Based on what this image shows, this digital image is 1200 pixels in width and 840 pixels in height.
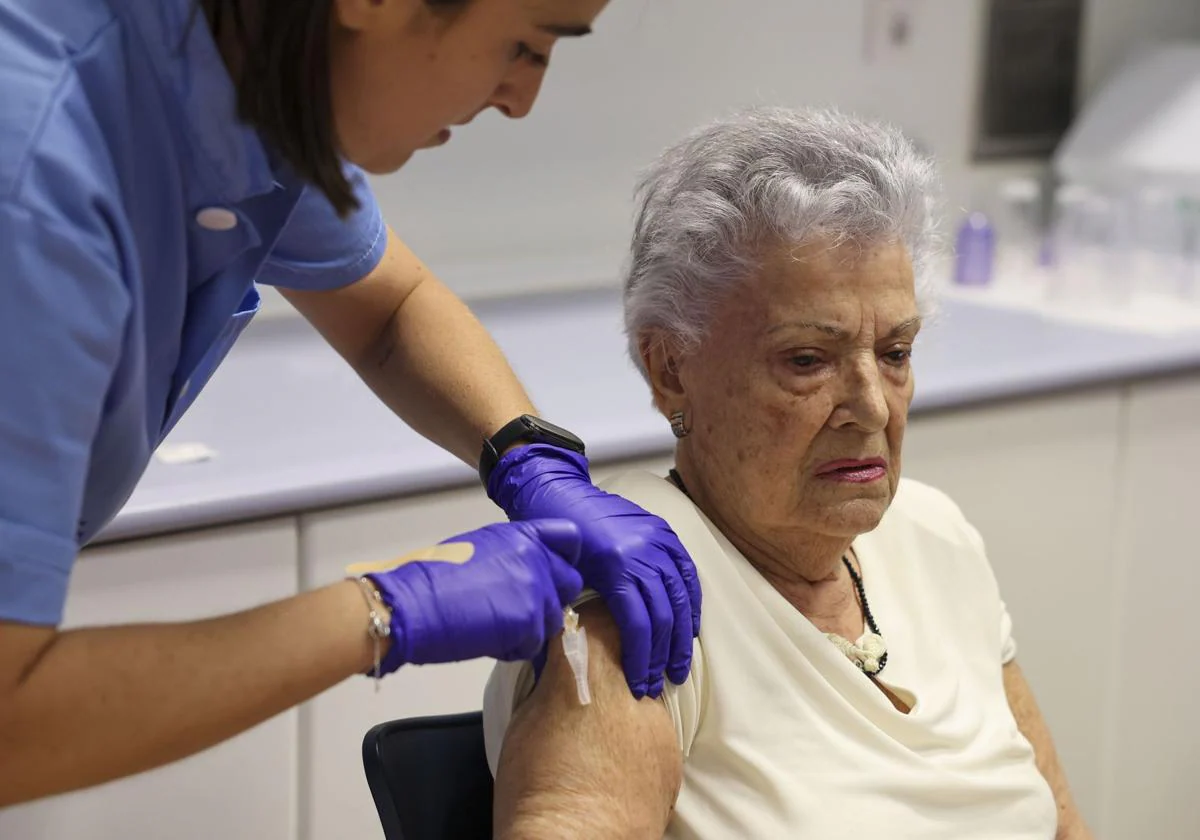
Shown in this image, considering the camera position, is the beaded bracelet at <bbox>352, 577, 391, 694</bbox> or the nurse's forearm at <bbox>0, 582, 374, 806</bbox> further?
A: the beaded bracelet at <bbox>352, 577, 391, 694</bbox>

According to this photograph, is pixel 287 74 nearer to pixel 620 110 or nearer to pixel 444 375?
pixel 444 375

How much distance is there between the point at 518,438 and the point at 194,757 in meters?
0.59

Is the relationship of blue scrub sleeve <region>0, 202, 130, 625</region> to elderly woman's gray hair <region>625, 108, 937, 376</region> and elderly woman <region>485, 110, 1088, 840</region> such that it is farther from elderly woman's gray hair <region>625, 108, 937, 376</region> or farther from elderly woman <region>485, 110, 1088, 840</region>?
elderly woman's gray hair <region>625, 108, 937, 376</region>

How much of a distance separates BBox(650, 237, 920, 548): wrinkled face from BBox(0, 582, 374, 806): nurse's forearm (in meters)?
0.56

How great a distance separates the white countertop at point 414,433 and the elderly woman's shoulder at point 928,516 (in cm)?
17

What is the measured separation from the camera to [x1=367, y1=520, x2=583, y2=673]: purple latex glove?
110cm

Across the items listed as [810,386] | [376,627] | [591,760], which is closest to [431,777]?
[591,760]

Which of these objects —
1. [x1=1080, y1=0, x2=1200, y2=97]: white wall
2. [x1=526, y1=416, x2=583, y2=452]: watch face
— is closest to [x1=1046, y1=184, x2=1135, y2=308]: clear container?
[x1=1080, y1=0, x2=1200, y2=97]: white wall

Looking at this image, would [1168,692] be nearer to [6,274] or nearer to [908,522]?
[908,522]

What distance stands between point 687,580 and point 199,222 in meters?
0.52

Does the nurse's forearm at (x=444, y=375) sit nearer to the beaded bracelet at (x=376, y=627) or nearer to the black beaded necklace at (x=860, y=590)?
the black beaded necklace at (x=860, y=590)

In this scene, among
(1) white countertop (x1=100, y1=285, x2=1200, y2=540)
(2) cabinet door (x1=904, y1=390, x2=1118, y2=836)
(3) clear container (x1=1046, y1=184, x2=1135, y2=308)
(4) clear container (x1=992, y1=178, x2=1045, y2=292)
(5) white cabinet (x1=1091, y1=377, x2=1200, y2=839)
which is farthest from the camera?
(4) clear container (x1=992, y1=178, x2=1045, y2=292)

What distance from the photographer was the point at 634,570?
1.30m

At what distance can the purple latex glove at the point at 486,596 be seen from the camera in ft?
3.59
